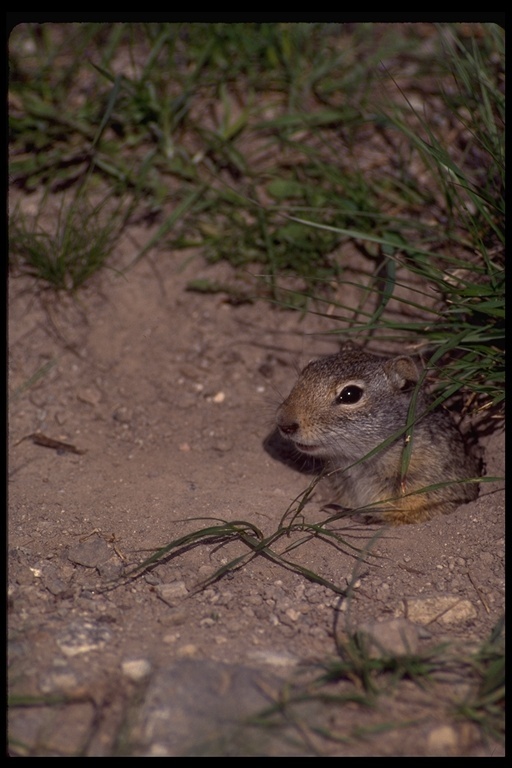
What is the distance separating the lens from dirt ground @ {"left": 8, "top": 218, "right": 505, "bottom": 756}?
8.95 feet

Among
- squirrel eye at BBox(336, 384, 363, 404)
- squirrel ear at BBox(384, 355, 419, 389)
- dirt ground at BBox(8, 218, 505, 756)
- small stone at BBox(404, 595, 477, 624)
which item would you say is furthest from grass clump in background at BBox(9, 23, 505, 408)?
small stone at BBox(404, 595, 477, 624)

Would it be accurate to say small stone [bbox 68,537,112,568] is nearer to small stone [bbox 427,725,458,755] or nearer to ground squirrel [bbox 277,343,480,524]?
ground squirrel [bbox 277,343,480,524]

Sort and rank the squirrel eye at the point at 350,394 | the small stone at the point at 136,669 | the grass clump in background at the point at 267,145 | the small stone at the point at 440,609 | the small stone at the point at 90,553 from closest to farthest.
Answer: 1. the small stone at the point at 136,669
2. the small stone at the point at 440,609
3. the small stone at the point at 90,553
4. the squirrel eye at the point at 350,394
5. the grass clump in background at the point at 267,145

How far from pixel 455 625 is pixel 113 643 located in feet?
4.44

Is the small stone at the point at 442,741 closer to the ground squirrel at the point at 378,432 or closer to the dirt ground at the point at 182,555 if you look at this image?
the dirt ground at the point at 182,555

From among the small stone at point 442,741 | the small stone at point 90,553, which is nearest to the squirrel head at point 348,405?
the small stone at point 90,553

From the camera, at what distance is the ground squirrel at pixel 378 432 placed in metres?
4.30

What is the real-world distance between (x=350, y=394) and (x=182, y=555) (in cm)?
130

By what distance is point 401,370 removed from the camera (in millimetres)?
4410

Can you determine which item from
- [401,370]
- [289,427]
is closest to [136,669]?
[289,427]

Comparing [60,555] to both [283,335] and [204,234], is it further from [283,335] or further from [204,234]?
[204,234]

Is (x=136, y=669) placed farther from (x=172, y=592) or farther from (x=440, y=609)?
(x=440, y=609)

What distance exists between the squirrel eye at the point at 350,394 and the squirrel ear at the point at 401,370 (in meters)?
0.20
